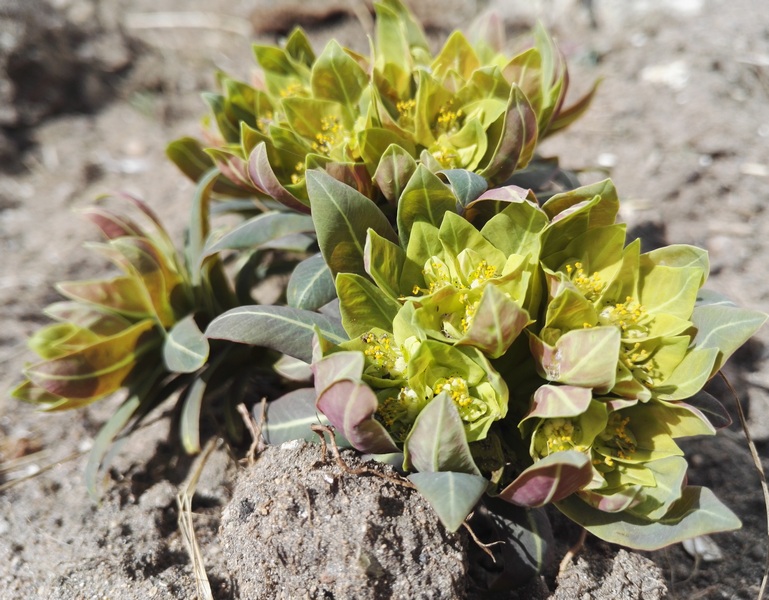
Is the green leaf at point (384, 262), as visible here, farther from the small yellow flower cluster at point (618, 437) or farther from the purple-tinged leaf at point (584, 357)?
the small yellow flower cluster at point (618, 437)

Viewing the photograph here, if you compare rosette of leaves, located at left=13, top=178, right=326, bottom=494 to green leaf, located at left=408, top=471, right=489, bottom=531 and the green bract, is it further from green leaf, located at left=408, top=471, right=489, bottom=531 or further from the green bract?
green leaf, located at left=408, top=471, right=489, bottom=531

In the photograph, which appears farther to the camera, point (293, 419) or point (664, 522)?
point (293, 419)

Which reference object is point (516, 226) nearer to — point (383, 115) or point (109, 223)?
point (383, 115)

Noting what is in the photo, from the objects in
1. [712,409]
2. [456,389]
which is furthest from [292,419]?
[712,409]

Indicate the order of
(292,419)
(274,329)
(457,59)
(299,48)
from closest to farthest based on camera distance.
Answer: (274,329) < (292,419) < (457,59) < (299,48)

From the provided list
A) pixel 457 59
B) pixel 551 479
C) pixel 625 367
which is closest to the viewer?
pixel 551 479

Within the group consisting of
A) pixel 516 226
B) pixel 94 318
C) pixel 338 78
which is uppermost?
pixel 338 78

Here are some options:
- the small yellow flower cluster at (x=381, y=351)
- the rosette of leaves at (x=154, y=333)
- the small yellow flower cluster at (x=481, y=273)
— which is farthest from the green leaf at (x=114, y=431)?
the small yellow flower cluster at (x=481, y=273)
